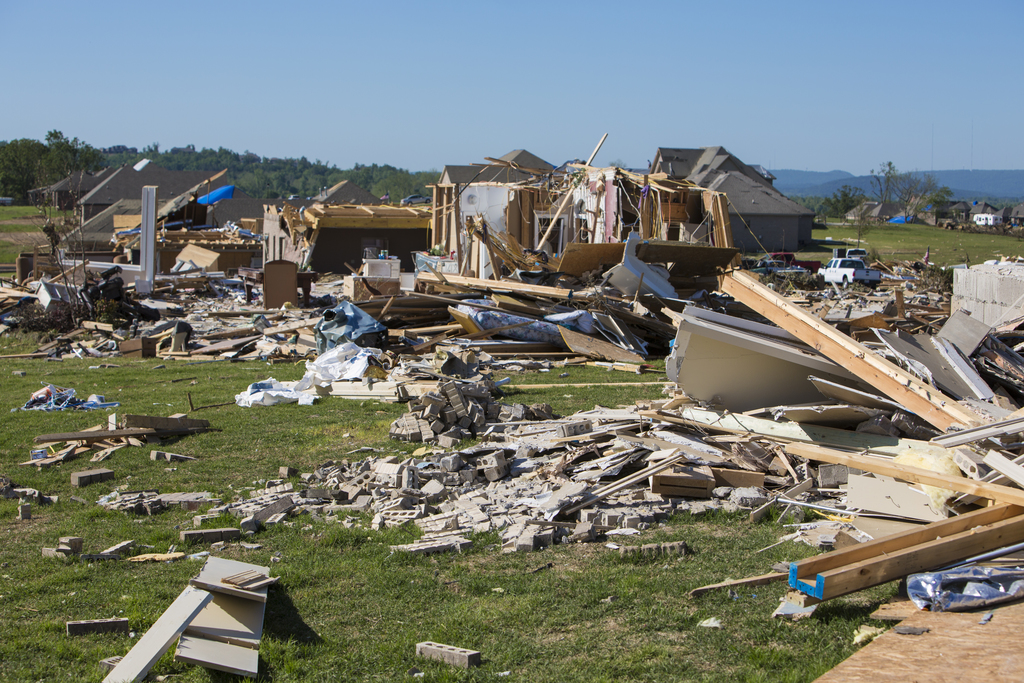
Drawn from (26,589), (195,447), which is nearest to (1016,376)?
(195,447)

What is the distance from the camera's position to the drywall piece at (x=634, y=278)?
15.3 m

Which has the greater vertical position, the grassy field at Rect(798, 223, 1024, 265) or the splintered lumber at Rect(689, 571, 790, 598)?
the grassy field at Rect(798, 223, 1024, 265)

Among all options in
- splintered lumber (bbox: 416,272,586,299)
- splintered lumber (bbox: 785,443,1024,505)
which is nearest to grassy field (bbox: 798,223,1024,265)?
splintered lumber (bbox: 416,272,586,299)

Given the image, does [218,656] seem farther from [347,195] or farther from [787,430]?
[347,195]

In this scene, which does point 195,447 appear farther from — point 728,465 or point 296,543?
point 728,465

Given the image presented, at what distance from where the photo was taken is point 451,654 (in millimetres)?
4199

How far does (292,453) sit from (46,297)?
1424 centimetres

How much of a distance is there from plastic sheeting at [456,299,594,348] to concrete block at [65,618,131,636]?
1073 cm

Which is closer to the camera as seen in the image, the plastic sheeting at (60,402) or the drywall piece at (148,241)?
the plastic sheeting at (60,402)

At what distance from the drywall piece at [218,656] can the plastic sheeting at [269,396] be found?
7.22 m

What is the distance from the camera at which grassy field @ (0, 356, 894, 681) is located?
4137mm

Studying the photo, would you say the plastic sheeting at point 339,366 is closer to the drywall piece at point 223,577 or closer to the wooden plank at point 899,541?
the drywall piece at point 223,577

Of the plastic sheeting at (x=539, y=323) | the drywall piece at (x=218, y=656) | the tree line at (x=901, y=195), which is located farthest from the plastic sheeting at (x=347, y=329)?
the tree line at (x=901, y=195)

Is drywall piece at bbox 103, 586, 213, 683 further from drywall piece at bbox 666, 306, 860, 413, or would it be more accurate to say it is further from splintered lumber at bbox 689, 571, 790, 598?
drywall piece at bbox 666, 306, 860, 413
